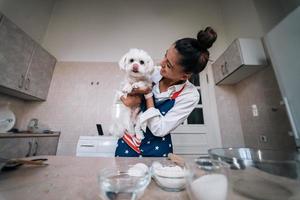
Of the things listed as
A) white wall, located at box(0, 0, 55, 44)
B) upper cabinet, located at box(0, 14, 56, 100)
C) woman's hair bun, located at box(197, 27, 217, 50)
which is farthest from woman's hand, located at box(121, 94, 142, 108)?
white wall, located at box(0, 0, 55, 44)

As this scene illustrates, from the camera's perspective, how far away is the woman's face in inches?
31.5

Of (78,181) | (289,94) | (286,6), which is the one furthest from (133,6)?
(78,181)

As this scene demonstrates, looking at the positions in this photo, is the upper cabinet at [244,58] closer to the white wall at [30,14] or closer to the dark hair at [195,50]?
the dark hair at [195,50]

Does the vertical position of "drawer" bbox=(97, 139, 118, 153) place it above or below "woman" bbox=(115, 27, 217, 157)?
below

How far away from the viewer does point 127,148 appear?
909 mm

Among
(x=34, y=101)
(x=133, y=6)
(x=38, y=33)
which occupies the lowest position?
(x=34, y=101)

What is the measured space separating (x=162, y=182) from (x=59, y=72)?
2497 mm

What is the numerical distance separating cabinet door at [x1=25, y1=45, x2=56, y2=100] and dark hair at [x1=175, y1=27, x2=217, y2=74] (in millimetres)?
1975

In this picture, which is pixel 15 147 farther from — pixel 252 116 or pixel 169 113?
pixel 252 116

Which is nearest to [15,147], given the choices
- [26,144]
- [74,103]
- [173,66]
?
[26,144]

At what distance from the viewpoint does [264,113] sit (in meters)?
1.59

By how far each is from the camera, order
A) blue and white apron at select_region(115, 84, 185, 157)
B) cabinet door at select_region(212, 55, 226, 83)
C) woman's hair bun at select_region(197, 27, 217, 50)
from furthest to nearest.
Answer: cabinet door at select_region(212, 55, 226, 83), blue and white apron at select_region(115, 84, 185, 157), woman's hair bun at select_region(197, 27, 217, 50)

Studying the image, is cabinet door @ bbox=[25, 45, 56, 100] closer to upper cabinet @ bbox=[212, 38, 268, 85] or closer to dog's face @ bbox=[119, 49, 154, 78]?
dog's face @ bbox=[119, 49, 154, 78]

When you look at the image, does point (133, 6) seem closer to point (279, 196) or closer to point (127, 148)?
point (127, 148)
